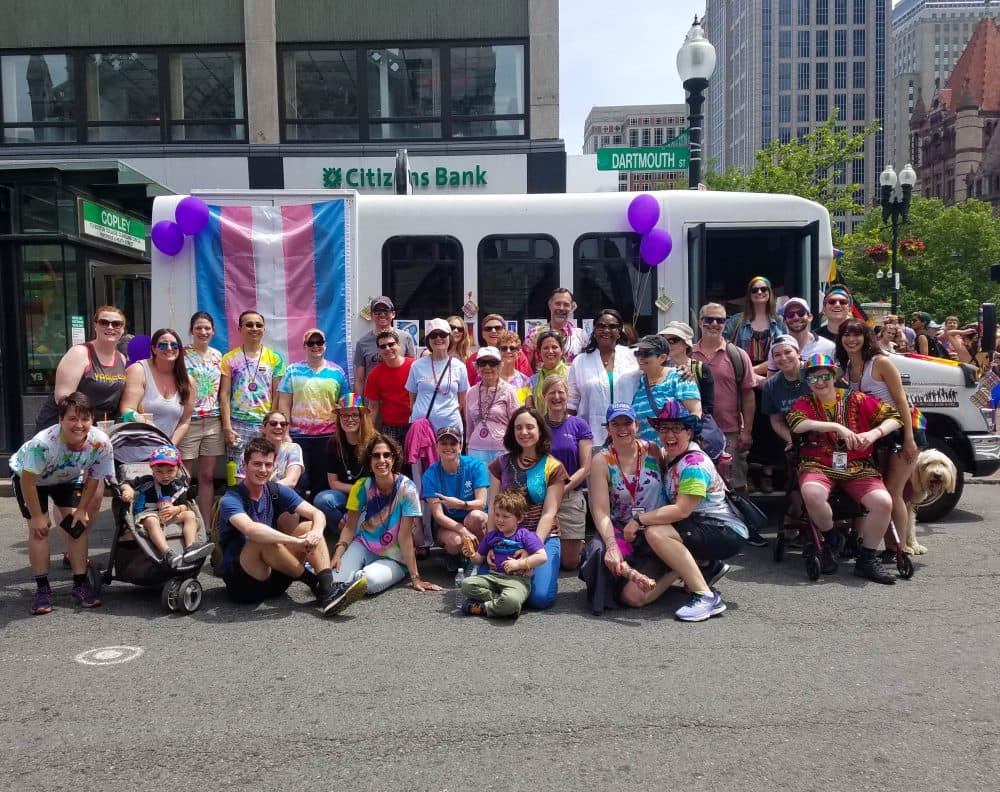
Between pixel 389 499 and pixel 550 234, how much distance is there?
3.07m

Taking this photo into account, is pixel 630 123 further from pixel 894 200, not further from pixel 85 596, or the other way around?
pixel 85 596

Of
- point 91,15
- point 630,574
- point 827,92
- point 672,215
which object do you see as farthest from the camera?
point 827,92

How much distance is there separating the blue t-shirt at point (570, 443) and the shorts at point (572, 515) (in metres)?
0.13

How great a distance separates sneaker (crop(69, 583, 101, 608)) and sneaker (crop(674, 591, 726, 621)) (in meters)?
3.75

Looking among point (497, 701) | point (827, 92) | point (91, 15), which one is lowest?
point (497, 701)

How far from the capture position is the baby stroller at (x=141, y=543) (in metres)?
5.37

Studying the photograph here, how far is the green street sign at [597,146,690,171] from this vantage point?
9430 mm

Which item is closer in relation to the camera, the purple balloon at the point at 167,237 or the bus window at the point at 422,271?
the purple balloon at the point at 167,237

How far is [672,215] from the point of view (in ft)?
24.7

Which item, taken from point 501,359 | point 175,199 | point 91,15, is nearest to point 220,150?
point 91,15

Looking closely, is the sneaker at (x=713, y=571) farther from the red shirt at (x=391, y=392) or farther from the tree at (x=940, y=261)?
the tree at (x=940, y=261)

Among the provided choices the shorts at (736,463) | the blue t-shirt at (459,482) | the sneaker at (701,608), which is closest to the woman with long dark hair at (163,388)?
the blue t-shirt at (459,482)

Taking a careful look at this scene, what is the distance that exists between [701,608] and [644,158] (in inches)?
236

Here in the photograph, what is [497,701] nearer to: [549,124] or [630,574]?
[630,574]
